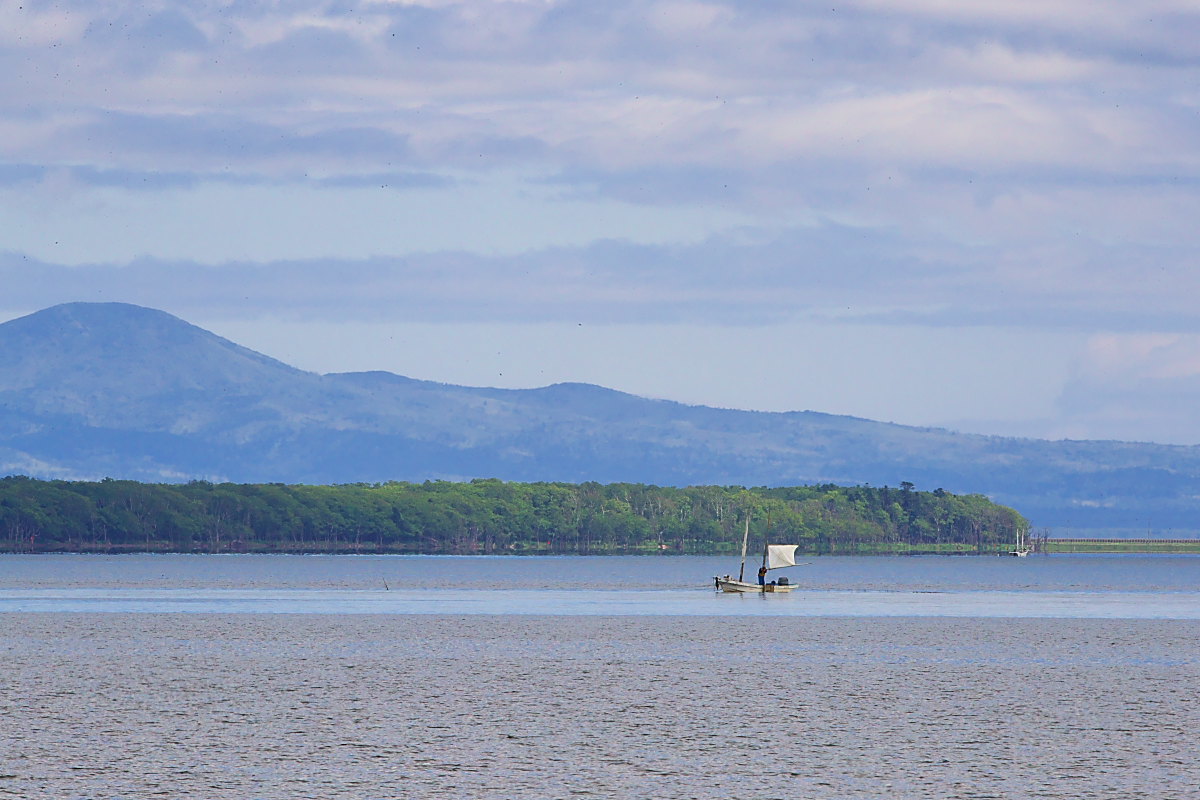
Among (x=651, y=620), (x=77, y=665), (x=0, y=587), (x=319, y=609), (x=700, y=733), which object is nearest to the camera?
(x=700, y=733)

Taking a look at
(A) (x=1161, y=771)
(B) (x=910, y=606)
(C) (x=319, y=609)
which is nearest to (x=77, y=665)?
(A) (x=1161, y=771)

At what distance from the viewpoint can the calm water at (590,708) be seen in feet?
163

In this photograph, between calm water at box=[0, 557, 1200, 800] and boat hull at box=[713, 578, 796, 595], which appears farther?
boat hull at box=[713, 578, 796, 595]

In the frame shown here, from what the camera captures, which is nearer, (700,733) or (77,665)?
(700,733)

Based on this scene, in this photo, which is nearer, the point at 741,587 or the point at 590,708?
the point at 590,708

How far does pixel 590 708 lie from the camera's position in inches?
2677

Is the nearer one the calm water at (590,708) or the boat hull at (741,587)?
the calm water at (590,708)

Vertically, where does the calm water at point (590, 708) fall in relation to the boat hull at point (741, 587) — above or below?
below

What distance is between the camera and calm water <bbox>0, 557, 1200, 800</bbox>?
49625mm

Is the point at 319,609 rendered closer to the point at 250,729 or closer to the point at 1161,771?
the point at 250,729

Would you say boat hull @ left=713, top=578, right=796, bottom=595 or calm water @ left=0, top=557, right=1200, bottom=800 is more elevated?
boat hull @ left=713, top=578, right=796, bottom=595

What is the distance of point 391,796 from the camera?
4647 centimetres

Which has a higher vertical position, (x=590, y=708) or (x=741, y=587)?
(x=741, y=587)

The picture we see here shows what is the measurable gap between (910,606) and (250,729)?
10864cm
